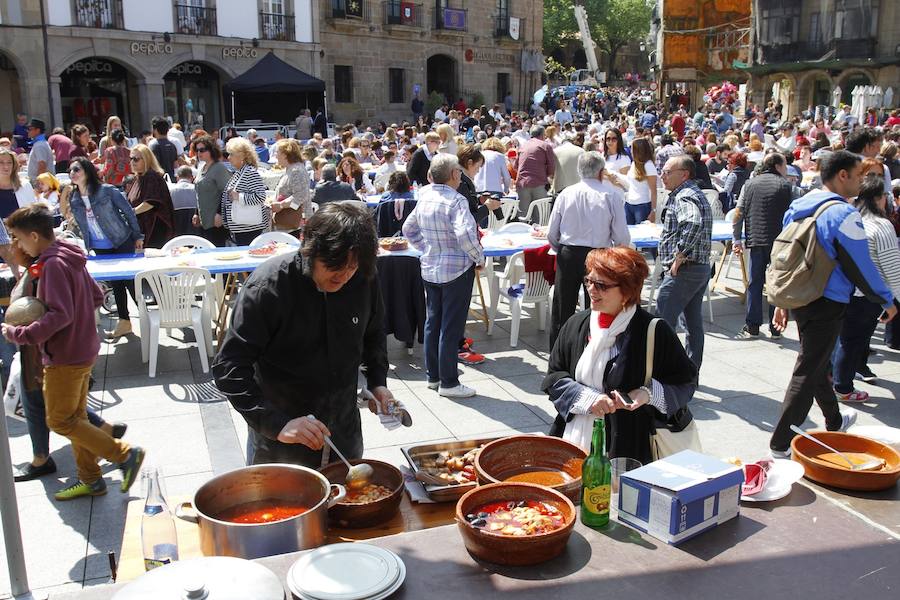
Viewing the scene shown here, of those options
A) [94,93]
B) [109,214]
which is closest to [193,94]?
[94,93]

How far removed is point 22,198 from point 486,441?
6.96 metres

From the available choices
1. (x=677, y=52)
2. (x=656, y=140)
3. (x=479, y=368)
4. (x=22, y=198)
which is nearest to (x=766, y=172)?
(x=479, y=368)

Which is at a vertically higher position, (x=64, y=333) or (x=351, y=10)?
(x=351, y=10)

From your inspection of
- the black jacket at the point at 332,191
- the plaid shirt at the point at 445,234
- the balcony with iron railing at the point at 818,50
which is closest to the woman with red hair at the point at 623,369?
the plaid shirt at the point at 445,234

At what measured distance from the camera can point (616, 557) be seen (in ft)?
6.94

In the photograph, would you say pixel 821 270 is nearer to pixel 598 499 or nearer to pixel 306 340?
pixel 598 499

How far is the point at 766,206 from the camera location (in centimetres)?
712

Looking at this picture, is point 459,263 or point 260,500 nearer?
point 260,500

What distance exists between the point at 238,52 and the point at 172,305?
23964 mm

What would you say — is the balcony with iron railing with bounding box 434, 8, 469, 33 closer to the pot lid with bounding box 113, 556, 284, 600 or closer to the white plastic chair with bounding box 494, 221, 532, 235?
the white plastic chair with bounding box 494, 221, 532, 235

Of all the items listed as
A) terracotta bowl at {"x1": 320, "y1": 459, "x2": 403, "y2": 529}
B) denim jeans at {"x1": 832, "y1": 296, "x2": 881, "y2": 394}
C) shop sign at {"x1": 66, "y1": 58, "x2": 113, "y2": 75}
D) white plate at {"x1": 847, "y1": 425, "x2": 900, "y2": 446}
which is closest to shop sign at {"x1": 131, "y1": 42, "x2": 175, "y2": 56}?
shop sign at {"x1": 66, "y1": 58, "x2": 113, "y2": 75}

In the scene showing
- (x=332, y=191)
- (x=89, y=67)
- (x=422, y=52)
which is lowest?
(x=332, y=191)

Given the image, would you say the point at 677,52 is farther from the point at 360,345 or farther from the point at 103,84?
the point at 360,345

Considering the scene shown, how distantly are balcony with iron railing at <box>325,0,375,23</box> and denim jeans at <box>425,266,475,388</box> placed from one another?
2813 cm
